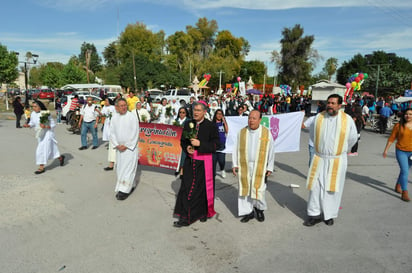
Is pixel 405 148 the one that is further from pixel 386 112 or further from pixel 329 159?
pixel 386 112

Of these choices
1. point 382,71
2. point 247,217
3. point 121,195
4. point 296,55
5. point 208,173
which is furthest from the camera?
point 296,55

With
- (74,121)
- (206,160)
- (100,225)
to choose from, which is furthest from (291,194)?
(74,121)

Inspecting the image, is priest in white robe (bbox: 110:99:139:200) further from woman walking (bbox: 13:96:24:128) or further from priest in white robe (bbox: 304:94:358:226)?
woman walking (bbox: 13:96:24:128)

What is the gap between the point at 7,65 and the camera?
134 ft

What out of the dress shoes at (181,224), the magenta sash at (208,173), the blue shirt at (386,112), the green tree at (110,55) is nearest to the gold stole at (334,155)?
the magenta sash at (208,173)

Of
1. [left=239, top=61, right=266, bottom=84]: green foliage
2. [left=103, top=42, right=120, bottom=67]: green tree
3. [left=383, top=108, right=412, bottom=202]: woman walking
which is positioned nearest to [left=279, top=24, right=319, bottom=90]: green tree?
[left=239, top=61, right=266, bottom=84]: green foliage

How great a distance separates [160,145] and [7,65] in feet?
143

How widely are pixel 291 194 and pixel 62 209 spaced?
163 inches

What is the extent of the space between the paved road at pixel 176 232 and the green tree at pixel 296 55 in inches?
1971

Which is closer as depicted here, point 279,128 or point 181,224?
point 181,224

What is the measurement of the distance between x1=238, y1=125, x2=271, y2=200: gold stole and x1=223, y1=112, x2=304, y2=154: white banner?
316cm

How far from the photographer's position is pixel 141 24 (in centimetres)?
6212

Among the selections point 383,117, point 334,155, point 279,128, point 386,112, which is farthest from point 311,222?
point 383,117

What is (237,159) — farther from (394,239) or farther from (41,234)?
(41,234)
